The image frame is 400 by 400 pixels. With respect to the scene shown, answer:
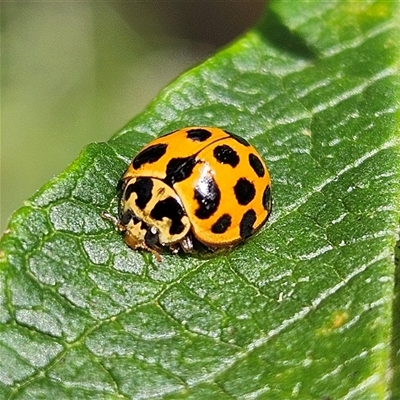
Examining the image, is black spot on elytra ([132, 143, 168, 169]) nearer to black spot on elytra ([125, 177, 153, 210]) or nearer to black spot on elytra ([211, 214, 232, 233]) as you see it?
black spot on elytra ([125, 177, 153, 210])

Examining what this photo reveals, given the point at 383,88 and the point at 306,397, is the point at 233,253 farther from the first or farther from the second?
the point at 383,88

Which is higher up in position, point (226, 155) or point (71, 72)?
point (71, 72)

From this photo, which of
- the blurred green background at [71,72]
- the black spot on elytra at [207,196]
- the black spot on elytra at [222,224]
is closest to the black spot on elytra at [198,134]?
the black spot on elytra at [207,196]

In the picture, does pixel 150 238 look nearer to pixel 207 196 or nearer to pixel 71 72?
pixel 207 196

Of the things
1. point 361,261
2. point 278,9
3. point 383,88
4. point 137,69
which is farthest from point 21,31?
point 361,261

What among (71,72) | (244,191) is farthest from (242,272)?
(71,72)

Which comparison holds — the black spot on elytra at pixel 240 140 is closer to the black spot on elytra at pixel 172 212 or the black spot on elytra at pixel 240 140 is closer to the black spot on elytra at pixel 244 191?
the black spot on elytra at pixel 244 191
